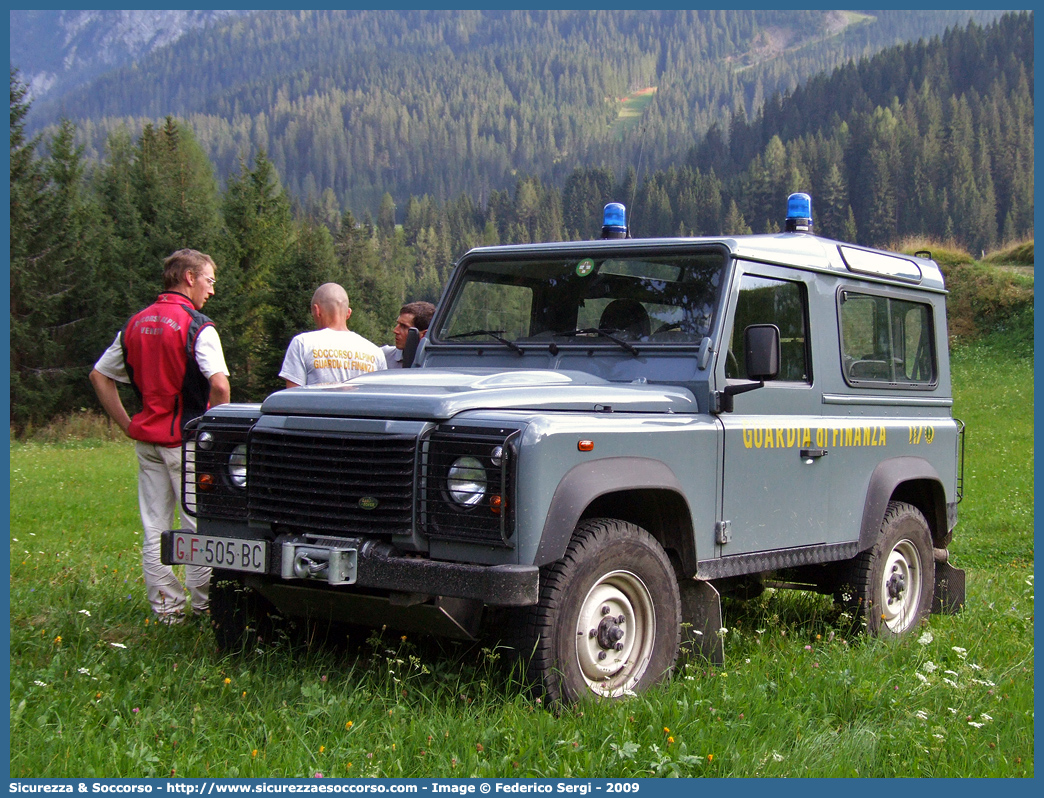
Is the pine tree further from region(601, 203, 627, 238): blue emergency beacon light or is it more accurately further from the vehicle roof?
the vehicle roof

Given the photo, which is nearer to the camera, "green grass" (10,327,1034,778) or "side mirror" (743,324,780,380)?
"green grass" (10,327,1034,778)

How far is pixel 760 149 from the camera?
406 feet

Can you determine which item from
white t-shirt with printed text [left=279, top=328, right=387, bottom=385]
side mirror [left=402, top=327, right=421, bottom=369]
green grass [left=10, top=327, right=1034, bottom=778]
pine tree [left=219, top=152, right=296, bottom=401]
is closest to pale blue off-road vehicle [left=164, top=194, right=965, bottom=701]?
side mirror [left=402, top=327, right=421, bottom=369]

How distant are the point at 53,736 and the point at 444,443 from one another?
1.81 meters

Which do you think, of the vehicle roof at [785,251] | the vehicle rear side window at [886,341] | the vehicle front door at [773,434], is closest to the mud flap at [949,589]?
the vehicle rear side window at [886,341]

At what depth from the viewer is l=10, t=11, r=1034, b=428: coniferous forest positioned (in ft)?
131

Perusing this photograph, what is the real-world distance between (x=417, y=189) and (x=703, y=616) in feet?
564

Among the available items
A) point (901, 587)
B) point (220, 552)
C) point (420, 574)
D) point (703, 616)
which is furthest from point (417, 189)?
point (420, 574)

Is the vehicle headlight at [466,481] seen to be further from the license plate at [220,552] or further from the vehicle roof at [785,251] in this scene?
the vehicle roof at [785,251]

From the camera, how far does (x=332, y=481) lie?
4355mm

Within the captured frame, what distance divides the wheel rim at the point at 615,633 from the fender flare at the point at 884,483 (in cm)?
199

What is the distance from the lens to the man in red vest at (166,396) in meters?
5.93

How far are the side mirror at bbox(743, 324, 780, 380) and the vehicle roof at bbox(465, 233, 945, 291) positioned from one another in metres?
0.58

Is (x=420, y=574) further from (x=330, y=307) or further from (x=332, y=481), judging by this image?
(x=330, y=307)
